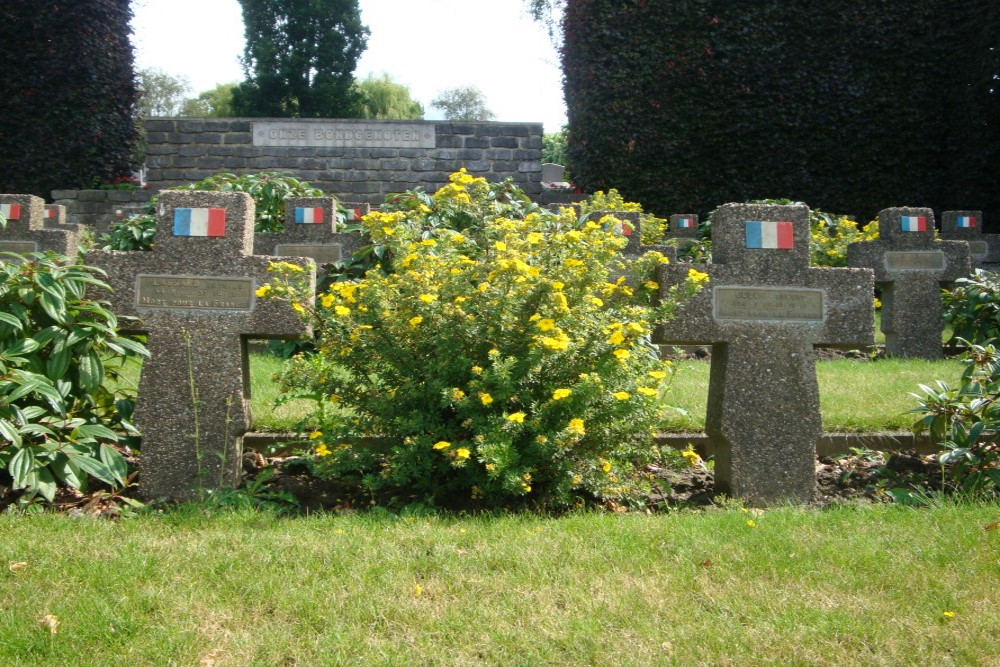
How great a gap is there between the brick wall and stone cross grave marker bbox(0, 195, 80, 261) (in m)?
7.94

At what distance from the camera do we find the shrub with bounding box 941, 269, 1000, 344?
303 inches

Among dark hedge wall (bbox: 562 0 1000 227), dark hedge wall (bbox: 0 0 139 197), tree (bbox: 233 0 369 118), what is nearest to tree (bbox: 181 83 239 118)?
tree (bbox: 233 0 369 118)

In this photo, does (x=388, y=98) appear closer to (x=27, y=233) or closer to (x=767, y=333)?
(x=27, y=233)

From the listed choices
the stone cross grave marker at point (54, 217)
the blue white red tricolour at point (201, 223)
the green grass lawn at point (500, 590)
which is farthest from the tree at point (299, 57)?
the green grass lawn at point (500, 590)

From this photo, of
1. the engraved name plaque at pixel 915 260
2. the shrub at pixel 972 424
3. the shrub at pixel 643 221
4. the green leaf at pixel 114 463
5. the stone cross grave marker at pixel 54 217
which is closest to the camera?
the green leaf at pixel 114 463

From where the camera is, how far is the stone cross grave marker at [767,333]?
434cm

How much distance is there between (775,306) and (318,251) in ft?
17.8

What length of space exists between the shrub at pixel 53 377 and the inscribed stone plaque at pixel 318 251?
4450 mm

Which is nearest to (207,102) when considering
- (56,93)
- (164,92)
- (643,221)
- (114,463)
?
(164,92)

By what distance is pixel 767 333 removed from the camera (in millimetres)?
4379

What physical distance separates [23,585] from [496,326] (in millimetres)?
1966

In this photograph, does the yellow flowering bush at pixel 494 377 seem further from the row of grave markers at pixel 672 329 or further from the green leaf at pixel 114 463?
the green leaf at pixel 114 463

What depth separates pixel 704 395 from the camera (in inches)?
232

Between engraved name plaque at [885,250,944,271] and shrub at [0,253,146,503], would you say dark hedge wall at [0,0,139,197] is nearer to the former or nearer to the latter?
shrub at [0,253,146,503]
